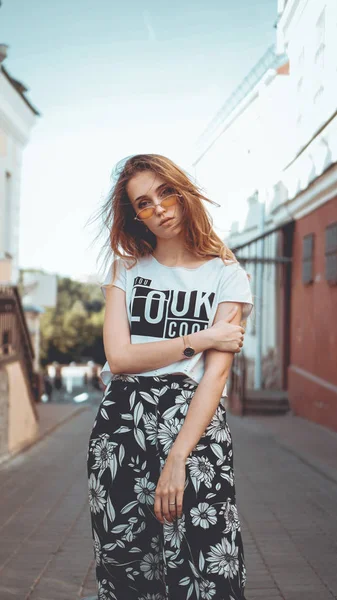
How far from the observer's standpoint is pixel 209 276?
2236 millimetres

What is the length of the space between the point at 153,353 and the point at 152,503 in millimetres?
397

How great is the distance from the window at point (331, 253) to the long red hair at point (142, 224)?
9.24m

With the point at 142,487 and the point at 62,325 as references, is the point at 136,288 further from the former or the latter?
the point at 62,325

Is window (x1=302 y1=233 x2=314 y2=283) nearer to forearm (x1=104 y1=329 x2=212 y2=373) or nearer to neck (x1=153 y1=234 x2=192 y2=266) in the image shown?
neck (x1=153 y1=234 x2=192 y2=266)

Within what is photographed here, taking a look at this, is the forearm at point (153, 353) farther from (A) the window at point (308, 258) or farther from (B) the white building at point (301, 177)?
(A) the window at point (308, 258)

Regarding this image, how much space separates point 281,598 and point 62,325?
55.2m

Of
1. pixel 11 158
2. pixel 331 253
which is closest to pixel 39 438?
pixel 331 253

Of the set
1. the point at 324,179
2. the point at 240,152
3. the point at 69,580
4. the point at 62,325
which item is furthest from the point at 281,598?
the point at 62,325

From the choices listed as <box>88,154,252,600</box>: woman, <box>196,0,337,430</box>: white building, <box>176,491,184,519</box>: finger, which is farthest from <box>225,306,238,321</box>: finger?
<box>196,0,337,430</box>: white building

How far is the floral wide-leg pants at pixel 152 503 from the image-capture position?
2062 mm

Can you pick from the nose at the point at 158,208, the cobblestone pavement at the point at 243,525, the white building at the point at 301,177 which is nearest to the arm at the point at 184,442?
the nose at the point at 158,208

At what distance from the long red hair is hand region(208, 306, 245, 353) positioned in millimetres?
214

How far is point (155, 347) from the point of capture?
214 cm

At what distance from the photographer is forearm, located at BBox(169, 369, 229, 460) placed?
2.04 m
